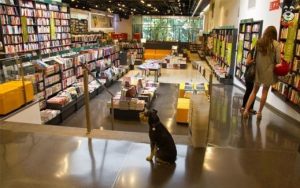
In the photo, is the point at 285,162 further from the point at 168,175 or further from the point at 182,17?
the point at 182,17

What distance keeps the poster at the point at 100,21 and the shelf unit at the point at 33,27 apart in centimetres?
1052

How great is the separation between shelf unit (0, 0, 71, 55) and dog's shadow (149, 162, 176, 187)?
5.73 metres

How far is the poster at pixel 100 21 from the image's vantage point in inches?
860

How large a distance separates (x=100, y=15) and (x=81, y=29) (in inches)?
219

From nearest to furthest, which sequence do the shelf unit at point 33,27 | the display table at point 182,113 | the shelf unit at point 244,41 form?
the display table at point 182,113, the shelf unit at point 244,41, the shelf unit at point 33,27

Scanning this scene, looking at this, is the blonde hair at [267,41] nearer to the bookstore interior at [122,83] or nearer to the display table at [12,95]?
the bookstore interior at [122,83]

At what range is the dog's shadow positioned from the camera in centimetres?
239

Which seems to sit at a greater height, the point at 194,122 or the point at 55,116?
the point at 194,122

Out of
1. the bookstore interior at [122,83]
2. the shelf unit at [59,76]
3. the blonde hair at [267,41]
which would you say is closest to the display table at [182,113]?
the bookstore interior at [122,83]

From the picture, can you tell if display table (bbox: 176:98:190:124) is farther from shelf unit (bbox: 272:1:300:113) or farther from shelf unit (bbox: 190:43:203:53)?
shelf unit (bbox: 190:43:203:53)

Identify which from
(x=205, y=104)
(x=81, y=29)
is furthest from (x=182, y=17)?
(x=205, y=104)

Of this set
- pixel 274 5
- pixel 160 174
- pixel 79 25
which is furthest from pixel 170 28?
pixel 160 174

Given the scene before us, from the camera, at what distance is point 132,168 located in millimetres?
2615

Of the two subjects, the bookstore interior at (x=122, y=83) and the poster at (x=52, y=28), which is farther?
the poster at (x=52, y=28)
